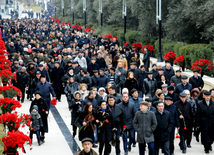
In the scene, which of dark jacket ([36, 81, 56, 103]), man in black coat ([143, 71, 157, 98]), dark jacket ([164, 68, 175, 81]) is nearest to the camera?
dark jacket ([36, 81, 56, 103])

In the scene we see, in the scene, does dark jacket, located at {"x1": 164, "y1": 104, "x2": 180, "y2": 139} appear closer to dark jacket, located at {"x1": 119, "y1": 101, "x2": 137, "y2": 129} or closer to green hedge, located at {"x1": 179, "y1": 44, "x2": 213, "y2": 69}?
dark jacket, located at {"x1": 119, "y1": 101, "x2": 137, "y2": 129}

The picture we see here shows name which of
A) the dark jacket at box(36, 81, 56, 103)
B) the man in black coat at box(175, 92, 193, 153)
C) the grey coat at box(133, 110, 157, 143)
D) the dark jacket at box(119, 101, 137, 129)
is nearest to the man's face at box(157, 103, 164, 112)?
the grey coat at box(133, 110, 157, 143)

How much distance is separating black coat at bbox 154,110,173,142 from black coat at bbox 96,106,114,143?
1.12 m

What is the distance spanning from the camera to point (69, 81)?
1636cm

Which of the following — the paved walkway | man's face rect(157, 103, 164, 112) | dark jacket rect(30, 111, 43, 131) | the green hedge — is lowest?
the paved walkway

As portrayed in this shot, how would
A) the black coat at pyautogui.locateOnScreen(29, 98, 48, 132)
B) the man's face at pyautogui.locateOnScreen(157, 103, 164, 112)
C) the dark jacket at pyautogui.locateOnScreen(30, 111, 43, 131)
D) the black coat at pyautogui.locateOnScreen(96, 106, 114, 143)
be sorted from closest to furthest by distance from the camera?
the man's face at pyautogui.locateOnScreen(157, 103, 164, 112)
the black coat at pyautogui.locateOnScreen(96, 106, 114, 143)
the dark jacket at pyautogui.locateOnScreen(30, 111, 43, 131)
the black coat at pyautogui.locateOnScreen(29, 98, 48, 132)

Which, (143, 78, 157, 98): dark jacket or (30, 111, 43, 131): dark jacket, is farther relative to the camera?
(143, 78, 157, 98): dark jacket

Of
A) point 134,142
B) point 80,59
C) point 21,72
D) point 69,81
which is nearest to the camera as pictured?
point 134,142

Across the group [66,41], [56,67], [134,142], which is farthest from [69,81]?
[66,41]

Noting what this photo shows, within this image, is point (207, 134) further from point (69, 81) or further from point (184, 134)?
point (69, 81)

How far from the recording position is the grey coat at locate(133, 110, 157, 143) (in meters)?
10.3

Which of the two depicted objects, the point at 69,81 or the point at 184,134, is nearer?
the point at 184,134

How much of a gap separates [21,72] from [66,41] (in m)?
15.7

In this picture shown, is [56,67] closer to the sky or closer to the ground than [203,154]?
closer to the sky
